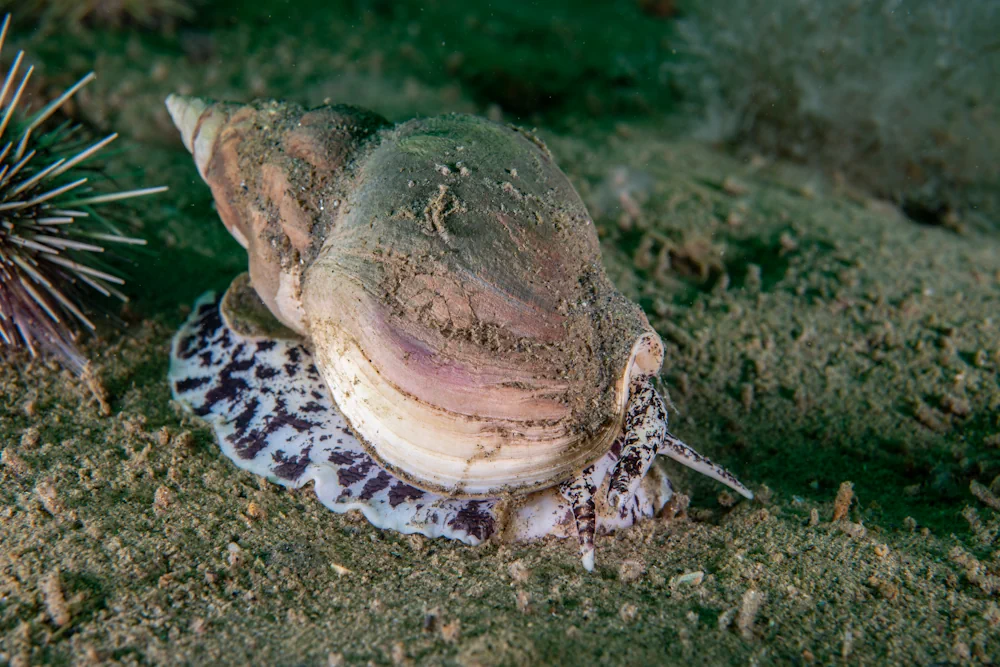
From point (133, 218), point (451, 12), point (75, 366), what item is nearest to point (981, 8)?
point (451, 12)

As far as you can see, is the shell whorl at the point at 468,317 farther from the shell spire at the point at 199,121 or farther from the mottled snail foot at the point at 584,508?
the shell spire at the point at 199,121

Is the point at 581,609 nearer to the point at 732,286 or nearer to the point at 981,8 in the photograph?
the point at 732,286

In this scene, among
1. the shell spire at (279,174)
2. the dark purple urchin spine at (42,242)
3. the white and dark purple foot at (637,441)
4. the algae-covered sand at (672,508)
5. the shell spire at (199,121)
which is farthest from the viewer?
the shell spire at (199,121)

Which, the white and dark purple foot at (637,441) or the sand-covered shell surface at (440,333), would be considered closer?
the sand-covered shell surface at (440,333)

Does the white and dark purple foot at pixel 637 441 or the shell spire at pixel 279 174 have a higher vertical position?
the shell spire at pixel 279 174

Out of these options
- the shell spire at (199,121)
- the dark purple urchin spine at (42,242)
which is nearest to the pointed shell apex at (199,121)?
the shell spire at (199,121)

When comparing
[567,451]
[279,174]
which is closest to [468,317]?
[567,451]

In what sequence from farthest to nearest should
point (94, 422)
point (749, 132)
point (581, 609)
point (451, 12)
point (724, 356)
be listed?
1. point (451, 12)
2. point (749, 132)
3. point (724, 356)
4. point (94, 422)
5. point (581, 609)

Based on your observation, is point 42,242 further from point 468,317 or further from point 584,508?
point 584,508

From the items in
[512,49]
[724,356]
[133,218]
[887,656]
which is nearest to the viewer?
[887,656]
